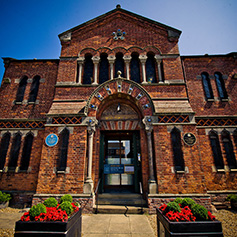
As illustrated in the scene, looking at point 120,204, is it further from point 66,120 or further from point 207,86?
point 207,86

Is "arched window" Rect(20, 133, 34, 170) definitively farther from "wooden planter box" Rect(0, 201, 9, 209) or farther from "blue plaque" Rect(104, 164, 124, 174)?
"blue plaque" Rect(104, 164, 124, 174)

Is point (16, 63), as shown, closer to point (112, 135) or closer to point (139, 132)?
point (112, 135)

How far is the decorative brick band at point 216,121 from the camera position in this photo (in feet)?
27.9

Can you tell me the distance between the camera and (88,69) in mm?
9625

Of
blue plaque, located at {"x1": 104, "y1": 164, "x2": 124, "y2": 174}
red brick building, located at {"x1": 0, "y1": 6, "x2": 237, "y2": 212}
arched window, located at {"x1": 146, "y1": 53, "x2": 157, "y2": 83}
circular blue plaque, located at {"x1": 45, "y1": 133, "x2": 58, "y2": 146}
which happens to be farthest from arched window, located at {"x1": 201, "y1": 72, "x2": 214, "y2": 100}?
circular blue plaque, located at {"x1": 45, "y1": 133, "x2": 58, "y2": 146}

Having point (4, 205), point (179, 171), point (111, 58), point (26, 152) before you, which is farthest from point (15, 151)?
point (179, 171)

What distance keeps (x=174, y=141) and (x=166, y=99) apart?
243cm

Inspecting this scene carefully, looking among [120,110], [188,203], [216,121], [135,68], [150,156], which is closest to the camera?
[188,203]

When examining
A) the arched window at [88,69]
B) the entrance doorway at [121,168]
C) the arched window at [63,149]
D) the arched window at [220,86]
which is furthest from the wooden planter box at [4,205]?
the arched window at [220,86]

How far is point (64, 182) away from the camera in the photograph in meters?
6.88

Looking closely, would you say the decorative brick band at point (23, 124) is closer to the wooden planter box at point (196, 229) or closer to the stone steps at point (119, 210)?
the stone steps at point (119, 210)

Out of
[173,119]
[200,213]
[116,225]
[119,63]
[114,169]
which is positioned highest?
[119,63]

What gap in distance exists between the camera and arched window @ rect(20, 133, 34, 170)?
27.1 feet

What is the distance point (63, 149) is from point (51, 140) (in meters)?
0.77
